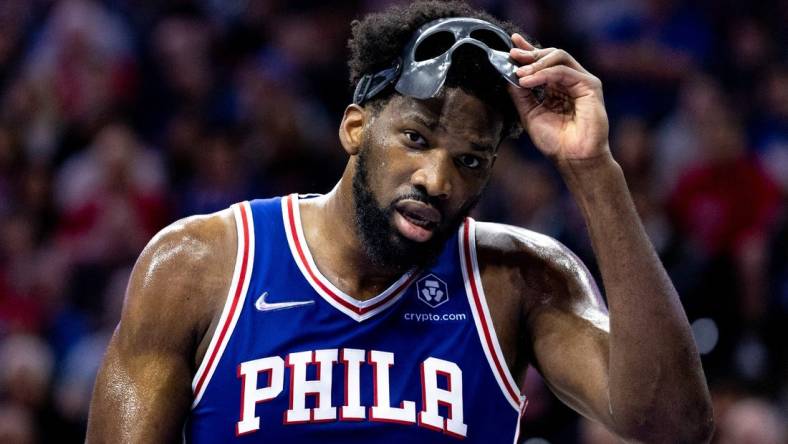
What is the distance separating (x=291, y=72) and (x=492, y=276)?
203 inches

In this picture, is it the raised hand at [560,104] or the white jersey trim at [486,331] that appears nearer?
the raised hand at [560,104]

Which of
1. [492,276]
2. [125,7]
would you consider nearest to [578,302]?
[492,276]

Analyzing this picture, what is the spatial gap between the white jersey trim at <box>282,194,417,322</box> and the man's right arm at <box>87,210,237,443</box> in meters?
0.23

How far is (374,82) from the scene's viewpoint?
10.5ft

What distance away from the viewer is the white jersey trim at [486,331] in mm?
3158

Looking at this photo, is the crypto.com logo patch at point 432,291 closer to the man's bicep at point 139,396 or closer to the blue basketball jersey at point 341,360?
the blue basketball jersey at point 341,360

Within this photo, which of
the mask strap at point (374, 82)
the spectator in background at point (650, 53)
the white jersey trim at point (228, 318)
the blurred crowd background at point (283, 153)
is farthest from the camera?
the spectator in background at point (650, 53)

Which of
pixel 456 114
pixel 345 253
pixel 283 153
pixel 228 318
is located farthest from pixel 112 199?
pixel 456 114

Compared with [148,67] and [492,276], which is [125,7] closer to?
[148,67]

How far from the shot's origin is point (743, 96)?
6.97 meters

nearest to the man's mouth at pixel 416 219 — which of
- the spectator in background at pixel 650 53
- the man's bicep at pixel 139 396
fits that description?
the man's bicep at pixel 139 396

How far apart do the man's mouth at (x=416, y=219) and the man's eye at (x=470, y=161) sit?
152 millimetres

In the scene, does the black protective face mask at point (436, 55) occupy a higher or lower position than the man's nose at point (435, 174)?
higher

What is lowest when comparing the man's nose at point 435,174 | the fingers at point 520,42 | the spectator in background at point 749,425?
the spectator in background at point 749,425
